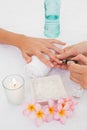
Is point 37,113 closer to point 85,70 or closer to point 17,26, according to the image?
point 85,70

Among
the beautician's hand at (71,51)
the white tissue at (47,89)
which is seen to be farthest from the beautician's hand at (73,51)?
the white tissue at (47,89)

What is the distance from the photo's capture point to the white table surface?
72cm

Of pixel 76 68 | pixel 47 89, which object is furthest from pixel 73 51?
pixel 47 89

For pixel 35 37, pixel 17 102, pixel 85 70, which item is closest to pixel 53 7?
pixel 35 37

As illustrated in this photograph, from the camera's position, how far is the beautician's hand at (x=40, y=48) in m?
0.91

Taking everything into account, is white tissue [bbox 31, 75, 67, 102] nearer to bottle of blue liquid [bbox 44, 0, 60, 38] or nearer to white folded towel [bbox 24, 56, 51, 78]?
white folded towel [bbox 24, 56, 51, 78]

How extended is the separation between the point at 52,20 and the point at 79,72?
0.38 m

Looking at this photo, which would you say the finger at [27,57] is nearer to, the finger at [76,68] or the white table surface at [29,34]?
the white table surface at [29,34]

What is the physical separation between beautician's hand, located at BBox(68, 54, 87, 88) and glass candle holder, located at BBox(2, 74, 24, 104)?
0.64 ft

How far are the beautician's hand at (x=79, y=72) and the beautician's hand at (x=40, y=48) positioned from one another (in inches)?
3.6

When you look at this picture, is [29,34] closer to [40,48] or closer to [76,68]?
[40,48]

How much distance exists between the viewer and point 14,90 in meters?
0.76

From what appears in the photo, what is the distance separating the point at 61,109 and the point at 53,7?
604mm

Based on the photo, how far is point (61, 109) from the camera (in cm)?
71
